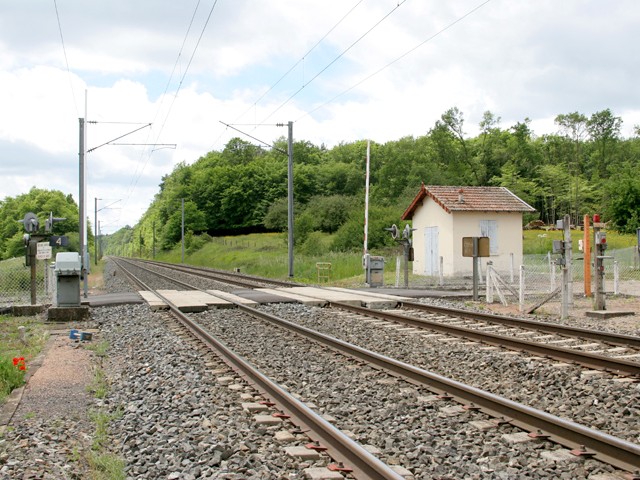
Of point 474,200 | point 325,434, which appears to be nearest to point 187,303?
point 325,434

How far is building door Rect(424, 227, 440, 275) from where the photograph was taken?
2991 centimetres

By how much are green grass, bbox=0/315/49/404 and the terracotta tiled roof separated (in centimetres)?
1779

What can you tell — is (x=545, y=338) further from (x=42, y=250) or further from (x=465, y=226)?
(x=465, y=226)

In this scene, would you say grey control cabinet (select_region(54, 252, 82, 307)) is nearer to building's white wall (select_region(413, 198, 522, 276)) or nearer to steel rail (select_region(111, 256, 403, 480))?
steel rail (select_region(111, 256, 403, 480))

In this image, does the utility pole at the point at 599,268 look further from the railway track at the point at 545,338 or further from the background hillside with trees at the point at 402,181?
the background hillside with trees at the point at 402,181

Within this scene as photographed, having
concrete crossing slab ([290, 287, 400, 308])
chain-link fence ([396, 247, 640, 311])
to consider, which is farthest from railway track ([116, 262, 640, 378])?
chain-link fence ([396, 247, 640, 311])

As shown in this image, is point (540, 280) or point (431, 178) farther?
point (431, 178)

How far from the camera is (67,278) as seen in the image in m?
15.8

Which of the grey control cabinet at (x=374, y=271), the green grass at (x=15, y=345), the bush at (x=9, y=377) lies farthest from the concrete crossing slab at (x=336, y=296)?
the bush at (x=9, y=377)

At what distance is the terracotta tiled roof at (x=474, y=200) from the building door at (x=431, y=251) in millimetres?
1513

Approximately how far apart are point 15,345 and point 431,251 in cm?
2105

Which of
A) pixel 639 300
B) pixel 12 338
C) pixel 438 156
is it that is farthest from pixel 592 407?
pixel 438 156

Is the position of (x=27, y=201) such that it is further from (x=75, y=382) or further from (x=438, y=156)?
(x=75, y=382)

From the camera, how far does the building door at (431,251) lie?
29906 millimetres
